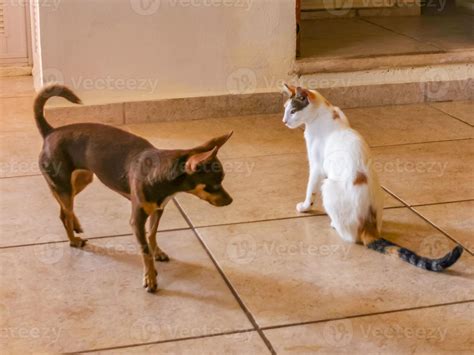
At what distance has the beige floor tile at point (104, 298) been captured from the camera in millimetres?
2846

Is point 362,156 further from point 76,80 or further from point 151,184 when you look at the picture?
point 76,80

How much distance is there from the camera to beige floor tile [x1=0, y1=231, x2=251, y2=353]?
2.85 meters

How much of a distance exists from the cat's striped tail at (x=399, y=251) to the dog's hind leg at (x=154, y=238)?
2.75 feet

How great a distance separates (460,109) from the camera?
5445 millimetres

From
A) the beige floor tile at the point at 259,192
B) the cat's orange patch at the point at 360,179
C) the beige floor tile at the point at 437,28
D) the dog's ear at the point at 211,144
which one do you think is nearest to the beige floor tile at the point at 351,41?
the beige floor tile at the point at 437,28

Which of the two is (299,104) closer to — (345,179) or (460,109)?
(345,179)

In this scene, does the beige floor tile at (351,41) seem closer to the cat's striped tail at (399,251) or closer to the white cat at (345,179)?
the white cat at (345,179)

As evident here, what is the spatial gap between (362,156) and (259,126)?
1653 mm

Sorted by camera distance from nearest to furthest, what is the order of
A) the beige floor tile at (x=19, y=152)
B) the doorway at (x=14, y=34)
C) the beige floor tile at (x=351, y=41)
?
the beige floor tile at (x=19, y=152), the beige floor tile at (x=351, y=41), the doorway at (x=14, y=34)

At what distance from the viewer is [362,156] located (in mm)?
3508

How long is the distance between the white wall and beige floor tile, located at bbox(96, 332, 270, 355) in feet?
8.27

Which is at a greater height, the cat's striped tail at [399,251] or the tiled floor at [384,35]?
the tiled floor at [384,35]

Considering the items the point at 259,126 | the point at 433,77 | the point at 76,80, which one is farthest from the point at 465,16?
the point at 76,80

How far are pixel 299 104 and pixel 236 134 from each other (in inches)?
51.0
